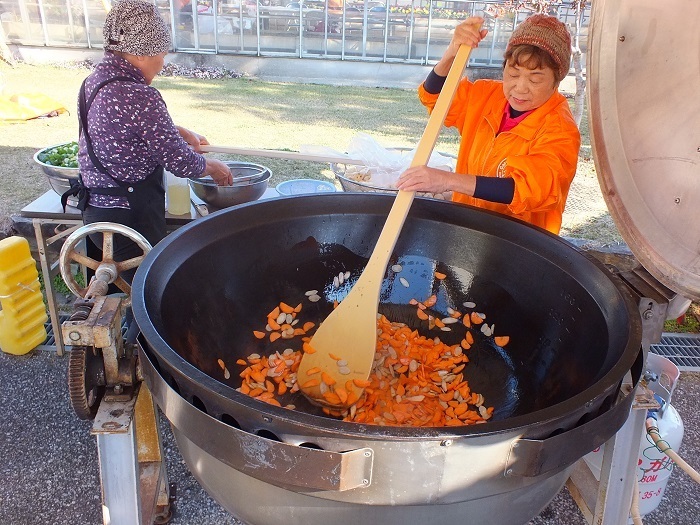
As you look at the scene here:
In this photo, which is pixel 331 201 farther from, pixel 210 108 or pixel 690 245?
pixel 210 108

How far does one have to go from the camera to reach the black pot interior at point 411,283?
4.66ft

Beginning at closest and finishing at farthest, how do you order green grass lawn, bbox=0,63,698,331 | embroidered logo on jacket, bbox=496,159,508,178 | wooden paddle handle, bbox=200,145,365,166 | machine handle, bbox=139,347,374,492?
machine handle, bbox=139,347,374,492 → embroidered logo on jacket, bbox=496,159,508,178 → wooden paddle handle, bbox=200,145,365,166 → green grass lawn, bbox=0,63,698,331

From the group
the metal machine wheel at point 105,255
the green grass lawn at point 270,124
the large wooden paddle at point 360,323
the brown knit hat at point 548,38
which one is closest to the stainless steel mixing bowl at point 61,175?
the metal machine wheel at point 105,255

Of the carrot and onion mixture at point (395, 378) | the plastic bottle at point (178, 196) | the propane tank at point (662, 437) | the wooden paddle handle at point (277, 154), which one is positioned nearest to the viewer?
the carrot and onion mixture at point (395, 378)

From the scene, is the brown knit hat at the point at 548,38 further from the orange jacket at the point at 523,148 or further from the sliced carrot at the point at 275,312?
the sliced carrot at the point at 275,312

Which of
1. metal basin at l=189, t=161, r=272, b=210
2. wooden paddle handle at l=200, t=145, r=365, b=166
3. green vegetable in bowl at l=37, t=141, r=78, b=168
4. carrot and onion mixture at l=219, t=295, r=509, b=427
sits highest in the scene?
wooden paddle handle at l=200, t=145, r=365, b=166

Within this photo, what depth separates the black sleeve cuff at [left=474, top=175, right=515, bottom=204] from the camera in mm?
1663

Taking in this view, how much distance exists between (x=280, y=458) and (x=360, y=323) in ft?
2.32

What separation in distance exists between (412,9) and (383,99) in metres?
2.09

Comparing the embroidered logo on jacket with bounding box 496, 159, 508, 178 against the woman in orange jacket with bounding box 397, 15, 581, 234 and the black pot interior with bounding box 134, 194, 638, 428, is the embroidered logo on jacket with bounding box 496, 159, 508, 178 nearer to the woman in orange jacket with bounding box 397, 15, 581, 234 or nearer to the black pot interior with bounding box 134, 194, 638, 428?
the woman in orange jacket with bounding box 397, 15, 581, 234

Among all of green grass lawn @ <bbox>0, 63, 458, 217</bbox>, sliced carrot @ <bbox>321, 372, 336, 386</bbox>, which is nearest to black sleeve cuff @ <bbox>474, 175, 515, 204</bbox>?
sliced carrot @ <bbox>321, 372, 336, 386</bbox>

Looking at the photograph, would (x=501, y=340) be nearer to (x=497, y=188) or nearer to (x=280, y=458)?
(x=497, y=188)

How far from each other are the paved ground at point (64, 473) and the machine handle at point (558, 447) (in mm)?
1260

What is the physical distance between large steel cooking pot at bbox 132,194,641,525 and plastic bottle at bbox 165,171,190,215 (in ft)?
3.49
